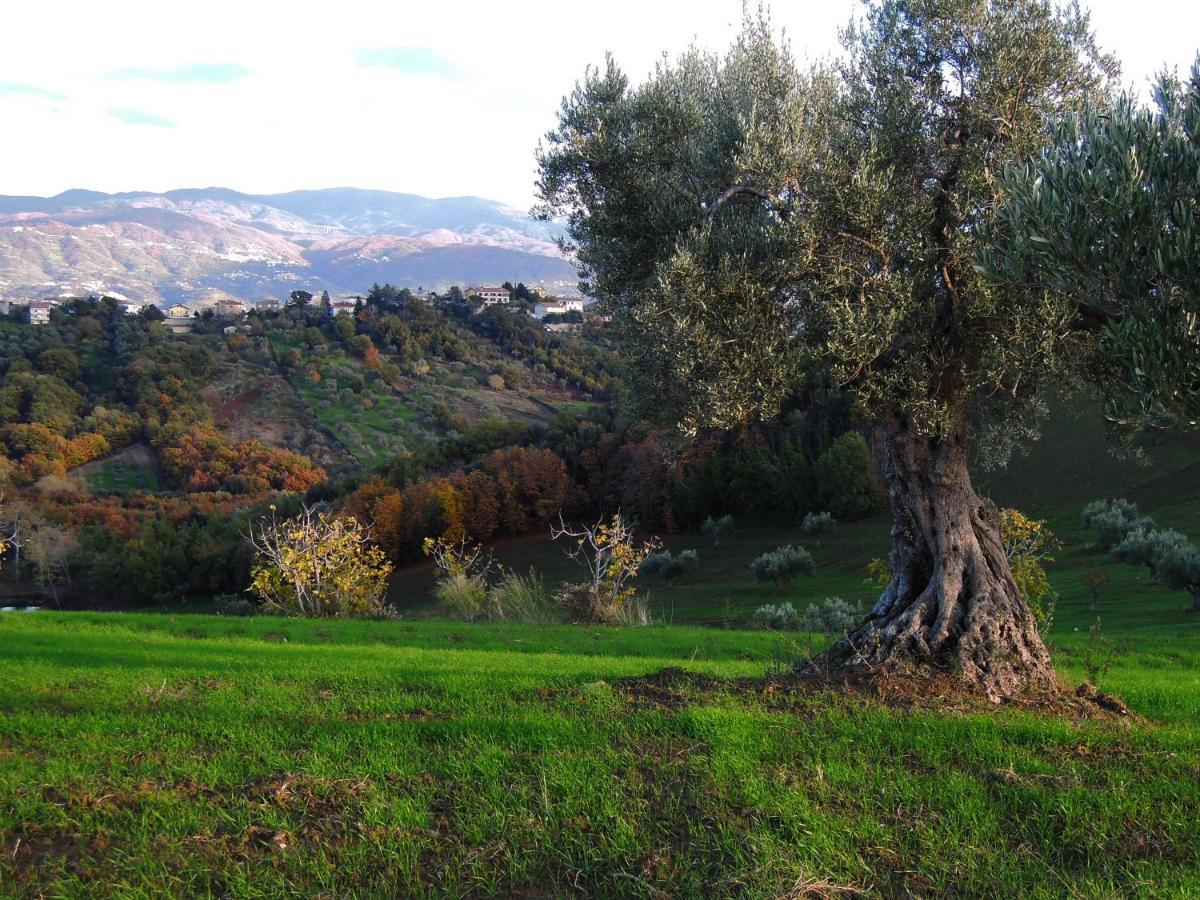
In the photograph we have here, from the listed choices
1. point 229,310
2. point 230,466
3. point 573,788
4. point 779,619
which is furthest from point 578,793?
point 229,310

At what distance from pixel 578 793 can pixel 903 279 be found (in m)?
6.31

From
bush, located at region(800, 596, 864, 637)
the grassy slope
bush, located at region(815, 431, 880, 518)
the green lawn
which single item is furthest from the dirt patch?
the green lawn

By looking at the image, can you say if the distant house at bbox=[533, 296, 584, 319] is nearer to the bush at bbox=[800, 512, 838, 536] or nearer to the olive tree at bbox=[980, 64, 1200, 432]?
the bush at bbox=[800, 512, 838, 536]

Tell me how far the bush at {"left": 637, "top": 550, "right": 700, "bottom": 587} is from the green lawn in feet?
137

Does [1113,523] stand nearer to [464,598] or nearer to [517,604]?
[517,604]

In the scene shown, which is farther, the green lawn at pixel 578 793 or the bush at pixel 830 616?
the bush at pixel 830 616

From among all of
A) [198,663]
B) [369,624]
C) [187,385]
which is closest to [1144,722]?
[198,663]

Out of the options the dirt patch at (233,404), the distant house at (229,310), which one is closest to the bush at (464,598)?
the dirt patch at (233,404)

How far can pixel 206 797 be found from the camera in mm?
5637

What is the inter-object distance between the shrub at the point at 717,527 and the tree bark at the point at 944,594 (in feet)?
167

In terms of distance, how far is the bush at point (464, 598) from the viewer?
25.3m

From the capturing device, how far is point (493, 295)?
164m

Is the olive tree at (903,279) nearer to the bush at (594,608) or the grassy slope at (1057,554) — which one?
the bush at (594,608)

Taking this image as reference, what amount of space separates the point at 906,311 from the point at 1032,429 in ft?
16.9
